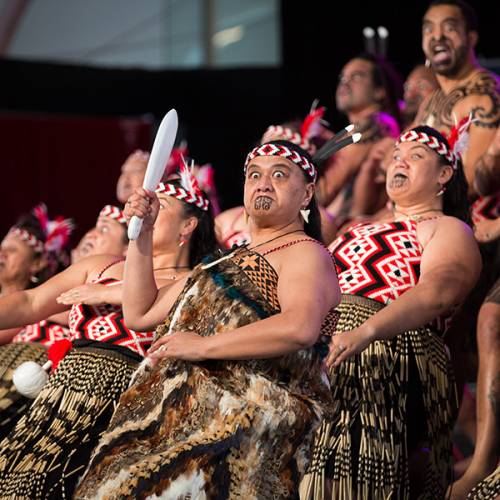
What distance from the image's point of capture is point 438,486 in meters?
3.50

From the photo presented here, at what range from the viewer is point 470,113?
169 inches

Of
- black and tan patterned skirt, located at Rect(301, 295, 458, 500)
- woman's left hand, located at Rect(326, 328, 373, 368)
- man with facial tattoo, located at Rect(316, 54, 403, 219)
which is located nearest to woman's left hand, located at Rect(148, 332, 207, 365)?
woman's left hand, located at Rect(326, 328, 373, 368)

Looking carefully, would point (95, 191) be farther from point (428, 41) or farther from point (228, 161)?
point (428, 41)

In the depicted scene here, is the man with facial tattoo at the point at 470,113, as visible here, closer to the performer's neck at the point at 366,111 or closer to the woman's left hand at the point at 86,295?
the performer's neck at the point at 366,111

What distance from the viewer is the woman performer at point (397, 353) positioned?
3.33 m

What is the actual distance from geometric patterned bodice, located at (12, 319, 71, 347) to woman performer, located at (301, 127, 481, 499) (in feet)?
4.27

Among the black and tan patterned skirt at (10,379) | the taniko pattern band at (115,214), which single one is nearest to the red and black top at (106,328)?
the black and tan patterned skirt at (10,379)

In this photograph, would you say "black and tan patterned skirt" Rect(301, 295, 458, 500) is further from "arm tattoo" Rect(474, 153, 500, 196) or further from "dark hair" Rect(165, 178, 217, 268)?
"arm tattoo" Rect(474, 153, 500, 196)

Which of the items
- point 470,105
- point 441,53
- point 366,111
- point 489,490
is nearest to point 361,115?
point 366,111

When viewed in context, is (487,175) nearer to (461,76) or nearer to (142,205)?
(461,76)

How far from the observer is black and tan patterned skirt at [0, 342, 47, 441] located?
409cm

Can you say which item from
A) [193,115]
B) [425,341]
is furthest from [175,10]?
[425,341]

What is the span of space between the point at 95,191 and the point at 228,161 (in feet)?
3.82

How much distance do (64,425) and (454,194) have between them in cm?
157
